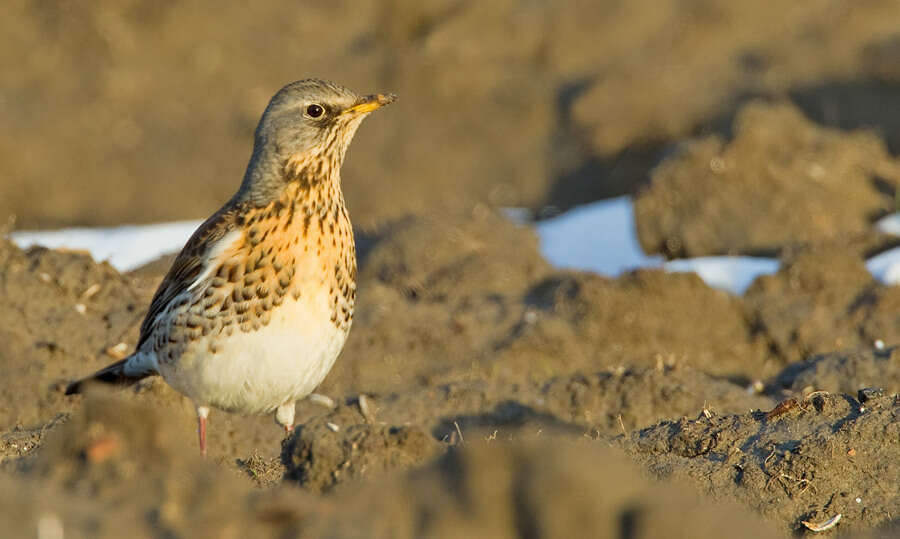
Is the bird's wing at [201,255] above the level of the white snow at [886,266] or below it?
above

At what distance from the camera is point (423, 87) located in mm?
21969

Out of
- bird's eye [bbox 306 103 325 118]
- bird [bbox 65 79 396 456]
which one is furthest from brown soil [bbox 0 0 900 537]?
bird's eye [bbox 306 103 325 118]

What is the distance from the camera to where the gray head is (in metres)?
6.66

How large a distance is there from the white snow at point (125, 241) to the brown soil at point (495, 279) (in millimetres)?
1757

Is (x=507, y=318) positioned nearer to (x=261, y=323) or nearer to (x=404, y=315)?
(x=404, y=315)

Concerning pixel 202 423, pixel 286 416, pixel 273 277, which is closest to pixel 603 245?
pixel 286 416

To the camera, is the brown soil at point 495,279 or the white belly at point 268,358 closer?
the brown soil at point 495,279

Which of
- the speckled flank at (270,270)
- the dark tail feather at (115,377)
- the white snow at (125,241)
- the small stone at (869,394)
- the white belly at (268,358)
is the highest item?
the speckled flank at (270,270)

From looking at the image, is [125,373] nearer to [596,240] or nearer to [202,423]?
[202,423]

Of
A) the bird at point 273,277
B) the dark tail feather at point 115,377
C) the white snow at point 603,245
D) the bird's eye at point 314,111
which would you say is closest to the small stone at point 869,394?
the bird at point 273,277

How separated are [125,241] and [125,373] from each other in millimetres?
7182

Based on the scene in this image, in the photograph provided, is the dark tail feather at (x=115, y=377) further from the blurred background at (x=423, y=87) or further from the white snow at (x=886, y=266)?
the blurred background at (x=423, y=87)

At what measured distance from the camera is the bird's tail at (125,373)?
23.4 feet

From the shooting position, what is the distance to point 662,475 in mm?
5941
